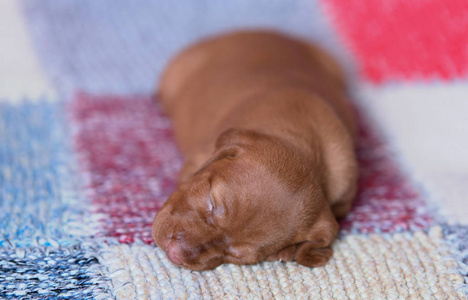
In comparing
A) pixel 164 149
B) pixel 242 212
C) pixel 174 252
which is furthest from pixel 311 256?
pixel 164 149

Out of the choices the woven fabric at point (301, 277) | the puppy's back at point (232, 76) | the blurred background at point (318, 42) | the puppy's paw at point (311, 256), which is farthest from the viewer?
the blurred background at point (318, 42)

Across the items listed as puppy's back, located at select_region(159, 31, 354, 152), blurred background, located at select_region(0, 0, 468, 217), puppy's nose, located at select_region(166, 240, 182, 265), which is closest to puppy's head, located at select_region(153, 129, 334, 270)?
puppy's nose, located at select_region(166, 240, 182, 265)

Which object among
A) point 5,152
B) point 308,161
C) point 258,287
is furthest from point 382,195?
point 5,152

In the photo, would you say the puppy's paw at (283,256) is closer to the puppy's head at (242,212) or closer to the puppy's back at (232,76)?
the puppy's head at (242,212)

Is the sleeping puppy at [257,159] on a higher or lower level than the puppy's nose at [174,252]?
higher

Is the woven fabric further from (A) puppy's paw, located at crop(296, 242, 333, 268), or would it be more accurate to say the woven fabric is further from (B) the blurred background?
(B) the blurred background

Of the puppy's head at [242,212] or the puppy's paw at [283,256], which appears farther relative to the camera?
the puppy's paw at [283,256]

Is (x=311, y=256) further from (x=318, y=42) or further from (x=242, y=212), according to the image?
(x=318, y=42)

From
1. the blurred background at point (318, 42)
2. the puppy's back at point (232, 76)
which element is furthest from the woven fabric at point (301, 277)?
the puppy's back at point (232, 76)
